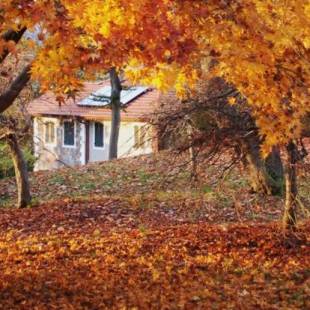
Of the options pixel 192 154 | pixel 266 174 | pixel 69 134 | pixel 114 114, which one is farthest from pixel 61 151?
pixel 192 154

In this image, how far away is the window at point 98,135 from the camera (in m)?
35.1

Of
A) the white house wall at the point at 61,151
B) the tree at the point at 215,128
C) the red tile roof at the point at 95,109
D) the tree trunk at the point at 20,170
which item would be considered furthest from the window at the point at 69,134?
the tree at the point at 215,128

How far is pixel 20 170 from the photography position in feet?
44.8

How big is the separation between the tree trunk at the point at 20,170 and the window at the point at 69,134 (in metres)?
22.2

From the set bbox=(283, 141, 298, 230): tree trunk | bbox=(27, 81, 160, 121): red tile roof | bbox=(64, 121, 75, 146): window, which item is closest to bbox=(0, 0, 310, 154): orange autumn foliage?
bbox=(283, 141, 298, 230): tree trunk

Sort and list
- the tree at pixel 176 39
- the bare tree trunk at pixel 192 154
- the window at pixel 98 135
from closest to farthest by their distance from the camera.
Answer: the tree at pixel 176 39
the bare tree trunk at pixel 192 154
the window at pixel 98 135

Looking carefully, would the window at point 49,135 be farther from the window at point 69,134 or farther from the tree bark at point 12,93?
the tree bark at point 12,93

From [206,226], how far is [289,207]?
229 centimetres

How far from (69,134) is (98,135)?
2.19 metres

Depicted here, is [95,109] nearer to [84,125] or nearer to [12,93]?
[84,125]

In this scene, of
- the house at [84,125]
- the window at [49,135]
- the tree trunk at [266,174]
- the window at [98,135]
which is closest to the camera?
the tree trunk at [266,174]

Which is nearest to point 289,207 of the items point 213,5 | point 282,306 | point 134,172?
point 282,306

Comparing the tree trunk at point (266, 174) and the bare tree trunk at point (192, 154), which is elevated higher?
the bare tree trunk at point (192, 154)

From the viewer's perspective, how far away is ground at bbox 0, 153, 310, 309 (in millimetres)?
7180
